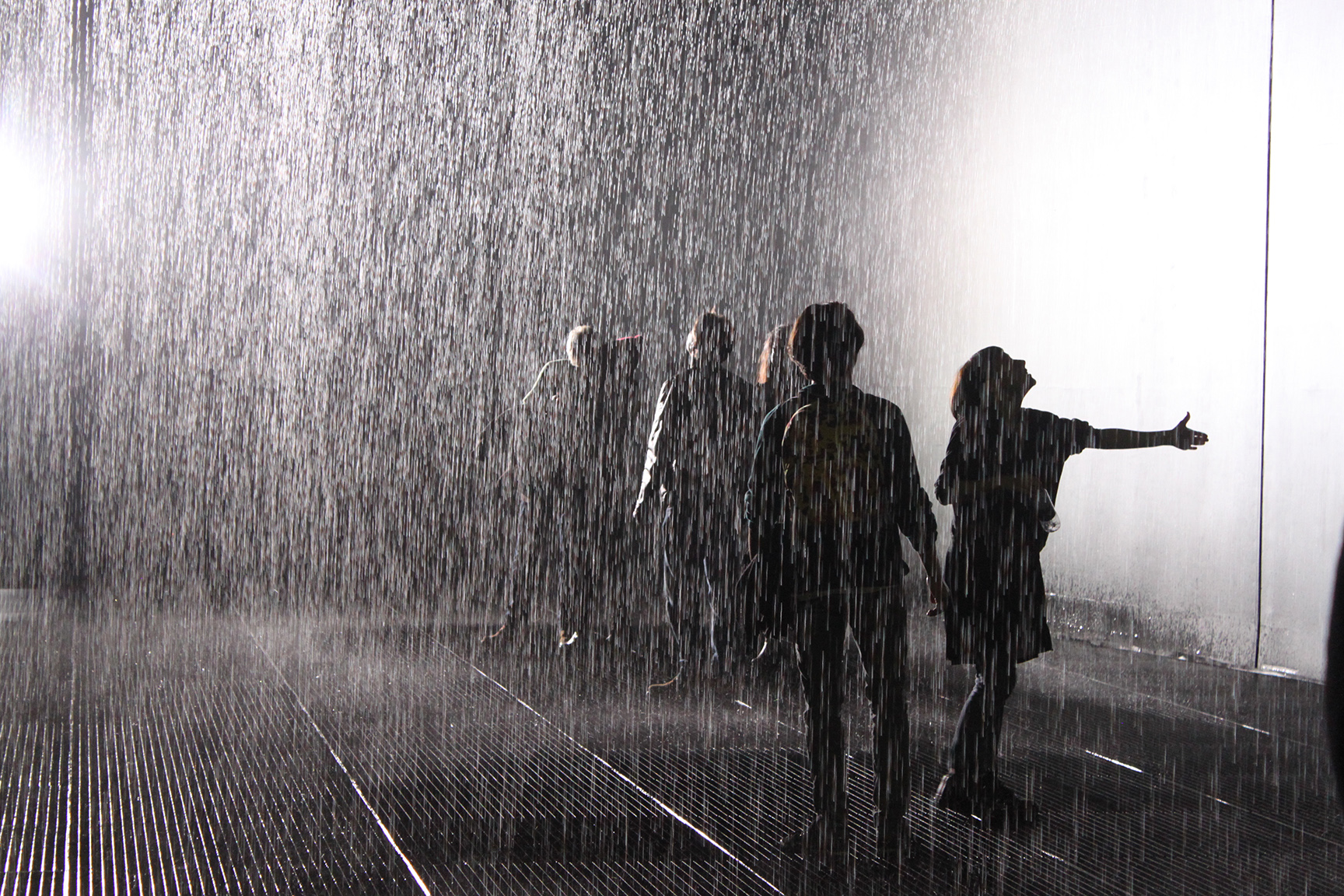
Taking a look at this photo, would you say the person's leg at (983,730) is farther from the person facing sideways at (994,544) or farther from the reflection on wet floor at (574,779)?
the reflection on wet floor at (574,779)

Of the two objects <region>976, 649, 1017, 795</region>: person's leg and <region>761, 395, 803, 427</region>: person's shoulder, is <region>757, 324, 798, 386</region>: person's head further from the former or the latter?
<region>976, 649, 1017, 795</region>: person's leg

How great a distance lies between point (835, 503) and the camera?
2707 millimetres

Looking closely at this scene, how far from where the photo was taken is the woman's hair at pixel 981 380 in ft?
10.3

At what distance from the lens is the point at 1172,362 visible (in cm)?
579

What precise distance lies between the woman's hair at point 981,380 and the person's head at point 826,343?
1.68 ft

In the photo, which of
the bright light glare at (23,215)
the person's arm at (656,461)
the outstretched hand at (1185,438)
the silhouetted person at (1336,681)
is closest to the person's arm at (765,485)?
the outstretched hand at (1185,438)

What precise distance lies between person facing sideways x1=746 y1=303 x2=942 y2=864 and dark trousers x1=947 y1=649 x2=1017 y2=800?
0.45 metres

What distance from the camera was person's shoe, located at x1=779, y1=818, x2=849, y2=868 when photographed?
2777mm

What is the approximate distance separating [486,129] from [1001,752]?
8249 mm

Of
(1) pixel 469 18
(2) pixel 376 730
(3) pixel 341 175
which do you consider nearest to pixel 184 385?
(3) pixel 341 175

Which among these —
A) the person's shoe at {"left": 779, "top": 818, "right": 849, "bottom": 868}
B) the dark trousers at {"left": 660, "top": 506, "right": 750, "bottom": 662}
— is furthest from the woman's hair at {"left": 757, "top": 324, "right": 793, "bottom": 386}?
the person's shoe at {"left": 779, "top": 818, "right": 849, "bottom": 868}

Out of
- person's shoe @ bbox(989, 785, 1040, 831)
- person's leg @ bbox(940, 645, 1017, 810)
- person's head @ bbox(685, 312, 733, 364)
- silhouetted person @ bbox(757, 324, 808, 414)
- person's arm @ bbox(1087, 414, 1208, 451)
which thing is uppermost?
person's head @ bbox(685, 312, 733, 364)

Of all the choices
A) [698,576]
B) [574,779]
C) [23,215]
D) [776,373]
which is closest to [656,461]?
[698,576]

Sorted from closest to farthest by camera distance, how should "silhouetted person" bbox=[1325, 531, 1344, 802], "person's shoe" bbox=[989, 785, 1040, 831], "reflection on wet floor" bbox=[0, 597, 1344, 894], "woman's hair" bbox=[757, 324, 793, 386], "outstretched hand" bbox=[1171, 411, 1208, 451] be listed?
"silhouetted person" bbox=[1325, 531, 1344, 802]
"reflection on wet floor" bbox=[0, 597, 1344, 894]
"person's shoe" bbox=[989, 785, 1040, 831]
"outstretched hand" bbox=[1171, 411, 1208, 451]
"woman's hair" bbox=[757, 324, 793, 386]
